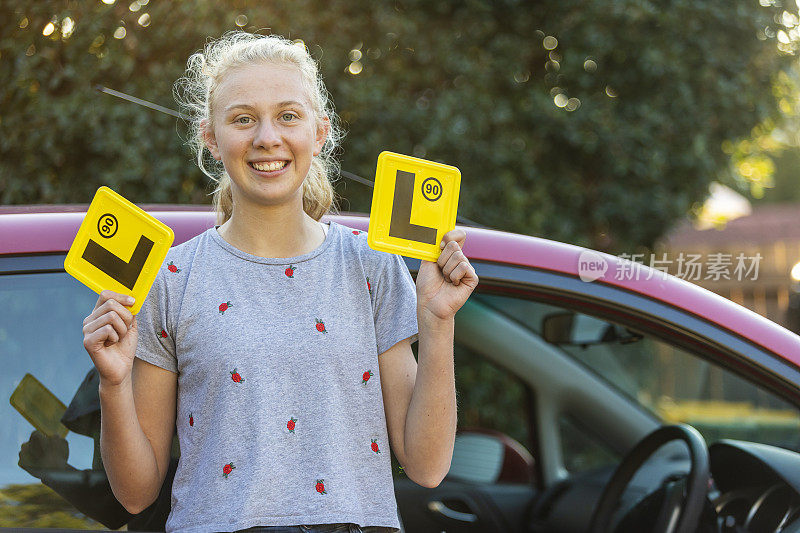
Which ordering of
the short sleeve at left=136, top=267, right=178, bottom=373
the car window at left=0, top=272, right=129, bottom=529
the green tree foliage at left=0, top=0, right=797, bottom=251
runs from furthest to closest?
the green tree foliage at left=0, top=0, right=797, bottom=251 < the car window at left=0, top=272, right=129, bottom=529 < the short sleeve at left=136, top=267, right=178, bottom=373

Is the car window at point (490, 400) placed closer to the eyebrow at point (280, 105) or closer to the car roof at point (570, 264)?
the car roof at point (570, 264)

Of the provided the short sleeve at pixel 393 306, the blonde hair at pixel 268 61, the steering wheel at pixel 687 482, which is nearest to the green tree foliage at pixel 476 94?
the steering wheel at pixel 687 482

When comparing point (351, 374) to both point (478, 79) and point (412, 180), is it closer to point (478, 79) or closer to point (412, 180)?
point (412, 180)

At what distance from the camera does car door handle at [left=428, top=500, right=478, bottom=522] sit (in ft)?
9.20

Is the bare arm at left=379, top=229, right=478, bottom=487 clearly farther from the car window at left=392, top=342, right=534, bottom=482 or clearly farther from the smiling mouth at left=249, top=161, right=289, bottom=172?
the car window at left=392, top=342, right=534, bottom=482

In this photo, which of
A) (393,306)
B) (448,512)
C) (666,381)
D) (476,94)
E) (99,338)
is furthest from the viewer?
(666,381)

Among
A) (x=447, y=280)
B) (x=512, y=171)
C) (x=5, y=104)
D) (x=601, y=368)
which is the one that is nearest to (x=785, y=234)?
(x=601, y=368)

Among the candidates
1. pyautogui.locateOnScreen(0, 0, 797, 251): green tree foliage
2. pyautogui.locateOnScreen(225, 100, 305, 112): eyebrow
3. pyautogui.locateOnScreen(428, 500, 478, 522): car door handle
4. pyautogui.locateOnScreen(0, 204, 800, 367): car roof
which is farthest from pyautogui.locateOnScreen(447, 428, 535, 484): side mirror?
pyautogui.locateOnScreen(0, 0, 797, 251): green tree foliage

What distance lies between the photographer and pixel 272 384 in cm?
140

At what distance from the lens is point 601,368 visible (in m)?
6.50

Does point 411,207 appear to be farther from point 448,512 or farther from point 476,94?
point 476,94

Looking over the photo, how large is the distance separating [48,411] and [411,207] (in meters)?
0.80

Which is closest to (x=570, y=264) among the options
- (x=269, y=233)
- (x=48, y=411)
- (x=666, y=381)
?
(x=269, y=233)

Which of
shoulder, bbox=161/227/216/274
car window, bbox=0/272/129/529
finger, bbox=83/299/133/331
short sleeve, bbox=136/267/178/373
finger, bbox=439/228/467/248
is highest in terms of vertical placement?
finger, bbox=439/228/467/248
